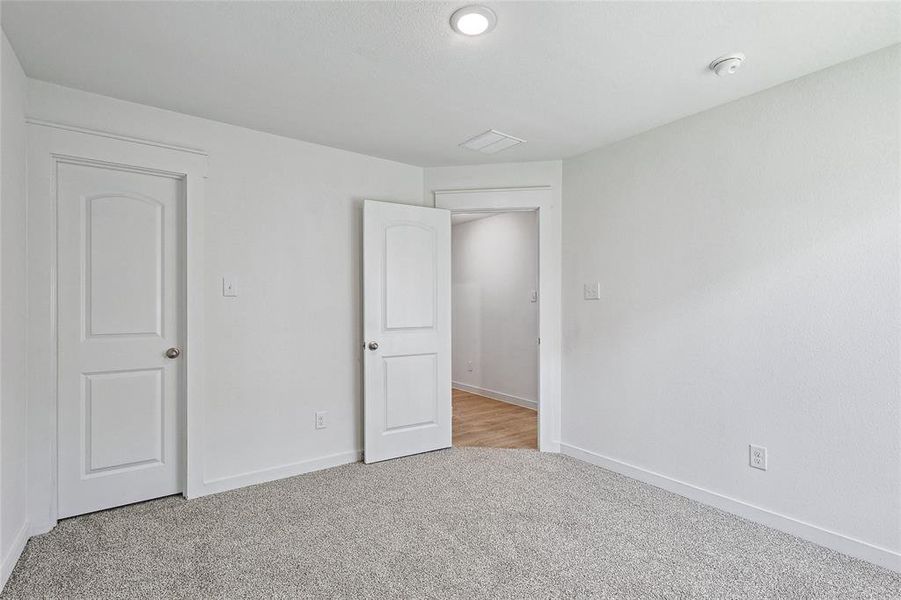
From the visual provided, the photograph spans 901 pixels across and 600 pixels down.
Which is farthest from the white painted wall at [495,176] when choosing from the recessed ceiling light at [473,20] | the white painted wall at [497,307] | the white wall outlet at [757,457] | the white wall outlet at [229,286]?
the white wall outlet at [757,457]

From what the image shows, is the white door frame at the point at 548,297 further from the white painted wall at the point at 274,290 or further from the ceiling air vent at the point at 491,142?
the white painted wall at the point at 274,290

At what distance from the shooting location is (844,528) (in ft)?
7.23

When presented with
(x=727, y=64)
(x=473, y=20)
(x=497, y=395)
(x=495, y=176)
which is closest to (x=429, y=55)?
(x=473, y=20)

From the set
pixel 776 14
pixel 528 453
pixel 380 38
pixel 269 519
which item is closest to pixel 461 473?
pixel 528 453

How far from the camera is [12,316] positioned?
2045mm

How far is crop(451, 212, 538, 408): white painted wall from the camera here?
5.36 metres

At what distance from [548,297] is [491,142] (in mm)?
1249

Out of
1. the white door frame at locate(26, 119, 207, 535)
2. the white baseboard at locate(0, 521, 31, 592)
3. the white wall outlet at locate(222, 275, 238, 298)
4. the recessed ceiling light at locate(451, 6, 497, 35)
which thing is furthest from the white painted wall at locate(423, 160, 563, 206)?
the white baseboard at locate(0, 521, 31, 592)

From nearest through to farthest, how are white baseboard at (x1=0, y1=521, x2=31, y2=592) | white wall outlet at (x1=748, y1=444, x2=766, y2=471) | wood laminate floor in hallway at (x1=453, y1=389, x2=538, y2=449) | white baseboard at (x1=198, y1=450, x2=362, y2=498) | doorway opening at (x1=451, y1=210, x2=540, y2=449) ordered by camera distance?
white baseboard at (x1=0, y1=521, x2=31, y2=592) < white wall outlet at (x1=748, y1=444, x2=766, y2=471) < white baseboard at (x1=198, y1=450, x2=362, y2=498) < wood laminate floor in hallway at (x1=453, y1=389, x2=538, y2=449) < doorway opening at (x1=451, y1=210, x2=540, y2=449)

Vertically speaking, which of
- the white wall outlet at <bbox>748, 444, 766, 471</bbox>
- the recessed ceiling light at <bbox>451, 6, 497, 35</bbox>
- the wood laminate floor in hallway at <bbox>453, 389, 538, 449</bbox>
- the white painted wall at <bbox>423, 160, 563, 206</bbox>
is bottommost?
the wood laminate floor in hallway at <bbox>453, 389, 538, 449</bbox>

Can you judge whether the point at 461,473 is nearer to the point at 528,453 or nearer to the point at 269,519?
the point at 528,453

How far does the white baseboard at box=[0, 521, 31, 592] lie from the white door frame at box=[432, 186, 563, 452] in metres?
3.05

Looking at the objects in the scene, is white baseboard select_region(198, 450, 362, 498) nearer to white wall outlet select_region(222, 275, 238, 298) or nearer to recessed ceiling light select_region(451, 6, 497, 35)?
white wall outlet select_region(222, 275, 238, 298)

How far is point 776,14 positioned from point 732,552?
7.50 feet
